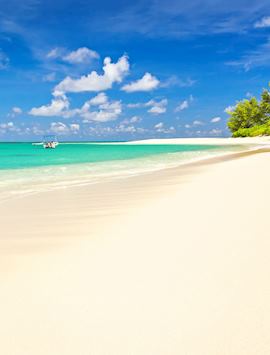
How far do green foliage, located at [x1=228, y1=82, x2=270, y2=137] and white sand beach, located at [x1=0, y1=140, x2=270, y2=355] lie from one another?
256 feet

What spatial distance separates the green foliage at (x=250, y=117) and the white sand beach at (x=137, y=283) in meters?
77.9

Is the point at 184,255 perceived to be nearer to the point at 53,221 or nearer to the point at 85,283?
the point at 85,283

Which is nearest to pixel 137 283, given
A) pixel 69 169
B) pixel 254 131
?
pixel 69 169

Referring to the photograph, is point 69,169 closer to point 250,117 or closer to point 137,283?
point 137,283

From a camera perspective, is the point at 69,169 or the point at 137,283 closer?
the point at 137,283

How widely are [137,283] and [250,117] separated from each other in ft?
290

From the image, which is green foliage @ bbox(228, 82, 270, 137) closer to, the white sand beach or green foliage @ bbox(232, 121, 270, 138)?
green foliage @ bbox(232, 121, 270, 138)

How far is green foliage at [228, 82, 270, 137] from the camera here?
7962 centimetres

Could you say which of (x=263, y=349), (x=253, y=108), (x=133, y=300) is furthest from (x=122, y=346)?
(x=253, y=108)

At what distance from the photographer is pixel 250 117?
84.7 m

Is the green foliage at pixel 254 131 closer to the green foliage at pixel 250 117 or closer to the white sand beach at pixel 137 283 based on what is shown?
the green foliage at pixel 250 117

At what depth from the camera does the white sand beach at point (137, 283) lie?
228 centimetres

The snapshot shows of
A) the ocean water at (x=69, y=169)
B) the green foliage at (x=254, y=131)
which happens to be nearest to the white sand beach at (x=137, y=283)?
the ocean water at (x=69, y=169)

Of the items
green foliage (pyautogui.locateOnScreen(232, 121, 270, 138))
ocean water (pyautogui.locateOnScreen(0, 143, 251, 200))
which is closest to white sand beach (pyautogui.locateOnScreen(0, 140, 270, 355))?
ocean water (pyautogui.locateOnScreen(0, 143, 251, 200))
